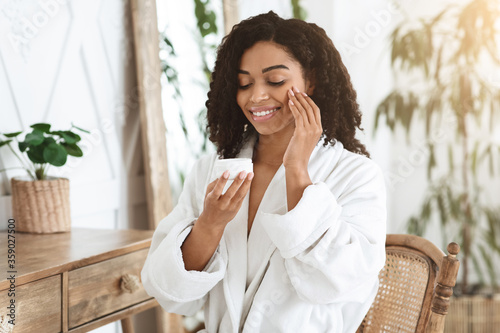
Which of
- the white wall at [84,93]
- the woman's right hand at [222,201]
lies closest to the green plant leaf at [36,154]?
the white wall at [84,93]

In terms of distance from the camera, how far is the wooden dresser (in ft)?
4.65

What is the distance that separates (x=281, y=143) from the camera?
61.4 inches

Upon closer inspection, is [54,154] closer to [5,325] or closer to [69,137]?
[69,137]

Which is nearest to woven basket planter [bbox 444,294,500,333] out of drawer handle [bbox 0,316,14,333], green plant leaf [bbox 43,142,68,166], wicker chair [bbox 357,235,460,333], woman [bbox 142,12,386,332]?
wicker chair [bbox 357,235,460,333]

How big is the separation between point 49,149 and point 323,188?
88 centimetres

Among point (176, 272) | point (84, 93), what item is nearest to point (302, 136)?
point (176, 272)

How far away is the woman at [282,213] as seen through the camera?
132 cm

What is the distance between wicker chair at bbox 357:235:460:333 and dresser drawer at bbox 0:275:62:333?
0.80m

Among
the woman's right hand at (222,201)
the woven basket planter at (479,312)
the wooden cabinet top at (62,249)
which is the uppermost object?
the woman's right hand at (222,201)

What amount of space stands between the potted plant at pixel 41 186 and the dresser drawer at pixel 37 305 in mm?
386

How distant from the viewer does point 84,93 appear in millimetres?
2186

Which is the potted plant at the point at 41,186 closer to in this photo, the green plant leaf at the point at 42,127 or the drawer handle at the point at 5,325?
the green plant leaf at the point at 42,127

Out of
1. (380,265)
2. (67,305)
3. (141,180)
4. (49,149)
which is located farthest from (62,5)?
(380,265)

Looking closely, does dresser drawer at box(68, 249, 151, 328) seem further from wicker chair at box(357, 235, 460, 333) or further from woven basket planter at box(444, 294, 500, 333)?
woven basket planter at box(444, 294, 500, 333)
